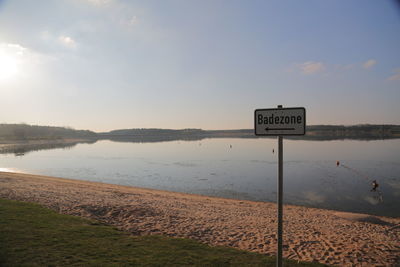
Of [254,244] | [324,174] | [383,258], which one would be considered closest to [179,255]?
[254,244]

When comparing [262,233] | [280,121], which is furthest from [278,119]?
[262,233]

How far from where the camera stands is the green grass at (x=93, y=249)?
5.30 metres

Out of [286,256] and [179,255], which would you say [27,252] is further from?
[286,256]

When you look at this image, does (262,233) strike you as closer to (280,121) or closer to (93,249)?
(93,249)

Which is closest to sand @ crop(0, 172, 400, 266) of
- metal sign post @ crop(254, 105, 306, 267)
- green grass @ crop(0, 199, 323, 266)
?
green grass @ crop(0, 199, 323, 266)

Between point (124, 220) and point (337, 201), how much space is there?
61.2 ft

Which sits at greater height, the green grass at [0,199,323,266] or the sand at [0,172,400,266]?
the green grass at [0,199,323,266]

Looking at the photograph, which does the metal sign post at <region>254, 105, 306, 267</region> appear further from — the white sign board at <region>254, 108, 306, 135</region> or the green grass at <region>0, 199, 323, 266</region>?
the green grass at <region>0, 199, 323, 266</region>

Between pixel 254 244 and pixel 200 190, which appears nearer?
pixel 254 244

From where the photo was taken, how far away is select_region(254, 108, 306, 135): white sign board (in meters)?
3.29

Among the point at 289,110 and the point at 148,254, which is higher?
the point at 289,110

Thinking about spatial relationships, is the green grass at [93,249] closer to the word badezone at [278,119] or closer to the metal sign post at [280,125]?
the metal sign post at [280,125]

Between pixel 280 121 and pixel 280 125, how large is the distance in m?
0.06

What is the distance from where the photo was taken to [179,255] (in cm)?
614
